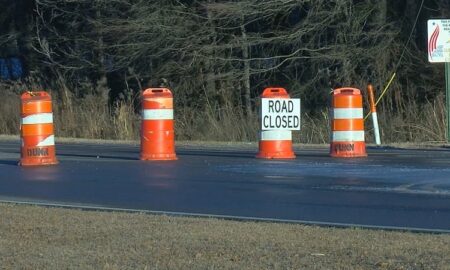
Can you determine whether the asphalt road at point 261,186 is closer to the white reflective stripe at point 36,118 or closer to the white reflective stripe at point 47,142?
the white reflective stripe at point 47,142

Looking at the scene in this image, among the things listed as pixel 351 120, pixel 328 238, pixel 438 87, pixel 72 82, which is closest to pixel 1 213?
pixel 328 238

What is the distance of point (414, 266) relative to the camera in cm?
821

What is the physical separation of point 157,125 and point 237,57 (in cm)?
1518

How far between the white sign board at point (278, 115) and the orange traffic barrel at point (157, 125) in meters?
1.57

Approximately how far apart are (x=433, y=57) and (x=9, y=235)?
12.7m

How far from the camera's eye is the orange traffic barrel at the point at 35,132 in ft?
58.9

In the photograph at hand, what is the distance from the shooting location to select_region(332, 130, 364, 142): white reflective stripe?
18.0 m

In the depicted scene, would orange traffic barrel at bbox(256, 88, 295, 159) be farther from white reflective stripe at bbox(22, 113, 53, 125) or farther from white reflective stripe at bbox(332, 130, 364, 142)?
white reflective stripe at bbox(22, 113, 53, 125)

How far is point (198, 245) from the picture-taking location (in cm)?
935

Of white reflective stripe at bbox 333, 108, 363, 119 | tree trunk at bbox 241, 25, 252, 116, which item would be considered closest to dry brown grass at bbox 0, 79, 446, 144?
tree trunk at bbox 241, 25, 252, 116

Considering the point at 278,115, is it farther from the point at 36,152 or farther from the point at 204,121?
the point at 204,121

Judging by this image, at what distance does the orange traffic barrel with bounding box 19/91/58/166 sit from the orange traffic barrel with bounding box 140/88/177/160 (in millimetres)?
1585

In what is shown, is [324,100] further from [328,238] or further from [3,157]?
[328,238]

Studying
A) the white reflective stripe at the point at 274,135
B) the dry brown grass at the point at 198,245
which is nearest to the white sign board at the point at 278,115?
the white reflective stripe at the point at 274,135
